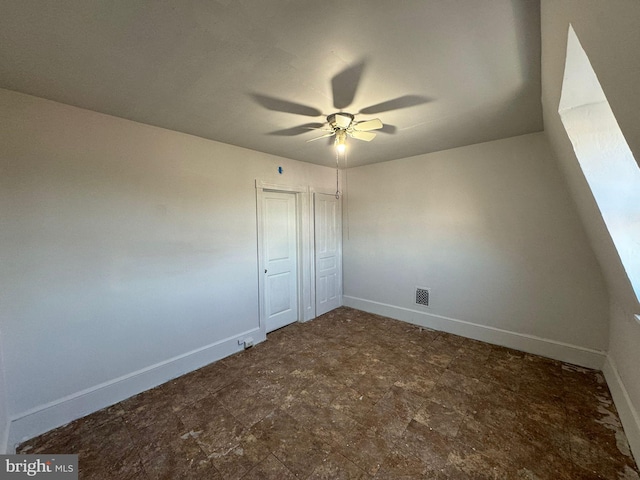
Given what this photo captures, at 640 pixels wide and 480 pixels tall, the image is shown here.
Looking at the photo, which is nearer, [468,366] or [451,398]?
[451,398]

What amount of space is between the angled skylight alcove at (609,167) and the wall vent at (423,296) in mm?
2147

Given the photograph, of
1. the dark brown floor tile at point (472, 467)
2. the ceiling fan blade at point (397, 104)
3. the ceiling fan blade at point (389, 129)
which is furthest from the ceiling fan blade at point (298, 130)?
the dark brown floor tile at point (472, 467)

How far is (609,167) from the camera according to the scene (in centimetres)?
160

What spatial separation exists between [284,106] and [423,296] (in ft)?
10.5

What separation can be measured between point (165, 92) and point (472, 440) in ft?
11.2

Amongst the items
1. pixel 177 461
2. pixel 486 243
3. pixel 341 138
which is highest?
pixel 341 138

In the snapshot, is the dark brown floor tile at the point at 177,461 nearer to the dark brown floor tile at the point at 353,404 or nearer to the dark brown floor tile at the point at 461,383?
the dark brown floor tile at the point at 353,404

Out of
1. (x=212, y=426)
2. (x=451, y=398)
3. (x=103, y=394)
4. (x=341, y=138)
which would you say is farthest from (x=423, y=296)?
(x=103, y=394)

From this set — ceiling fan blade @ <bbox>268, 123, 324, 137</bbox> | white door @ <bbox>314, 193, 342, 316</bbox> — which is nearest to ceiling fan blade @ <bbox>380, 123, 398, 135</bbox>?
ceiling fan blade @ <bbox>268, 123, 324, 137</bbox>

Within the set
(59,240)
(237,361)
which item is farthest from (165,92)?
(237,361)

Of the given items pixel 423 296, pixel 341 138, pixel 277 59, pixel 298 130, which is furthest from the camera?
pixel 423 296

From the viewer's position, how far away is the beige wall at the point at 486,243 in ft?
8.66

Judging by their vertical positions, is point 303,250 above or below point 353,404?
above

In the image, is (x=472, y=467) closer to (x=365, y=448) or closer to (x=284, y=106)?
(x=365, y=448)
